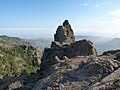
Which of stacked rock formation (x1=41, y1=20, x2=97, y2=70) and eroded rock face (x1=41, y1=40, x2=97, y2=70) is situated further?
eroded rock face (x1=41, y1=40, x2=97, y2=70)

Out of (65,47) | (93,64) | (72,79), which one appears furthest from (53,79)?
(65,47)

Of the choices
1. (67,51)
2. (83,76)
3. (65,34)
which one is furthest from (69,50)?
(83,76)

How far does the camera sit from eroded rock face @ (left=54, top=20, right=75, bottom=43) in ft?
328

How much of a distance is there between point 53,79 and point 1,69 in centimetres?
13186

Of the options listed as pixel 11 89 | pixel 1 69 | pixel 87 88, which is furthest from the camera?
pixel 1 69

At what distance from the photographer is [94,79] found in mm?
33844

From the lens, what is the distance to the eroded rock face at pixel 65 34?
100 m

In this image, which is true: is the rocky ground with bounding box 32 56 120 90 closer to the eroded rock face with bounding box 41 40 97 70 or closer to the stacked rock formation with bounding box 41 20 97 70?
the stacked rock formation with bounding box 41 20 97 70

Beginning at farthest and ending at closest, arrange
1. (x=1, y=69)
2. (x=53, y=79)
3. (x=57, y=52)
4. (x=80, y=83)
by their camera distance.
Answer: (x=1, y=69), (x=57, y=52), (x=53, y=79), (x=80, y=83)

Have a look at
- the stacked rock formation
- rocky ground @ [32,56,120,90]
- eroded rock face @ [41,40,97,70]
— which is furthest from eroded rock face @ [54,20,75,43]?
rocky ground @ [32,56,120,90]

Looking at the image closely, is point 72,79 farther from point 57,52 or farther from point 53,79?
point 57,52

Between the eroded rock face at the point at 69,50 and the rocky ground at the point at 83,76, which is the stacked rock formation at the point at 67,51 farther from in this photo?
the rocky ground at the point at 83,76

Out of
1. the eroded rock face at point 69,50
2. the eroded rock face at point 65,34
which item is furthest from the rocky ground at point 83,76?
the eroded rock face at point 65,34

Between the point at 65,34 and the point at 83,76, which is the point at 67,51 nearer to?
the point at 65,34
